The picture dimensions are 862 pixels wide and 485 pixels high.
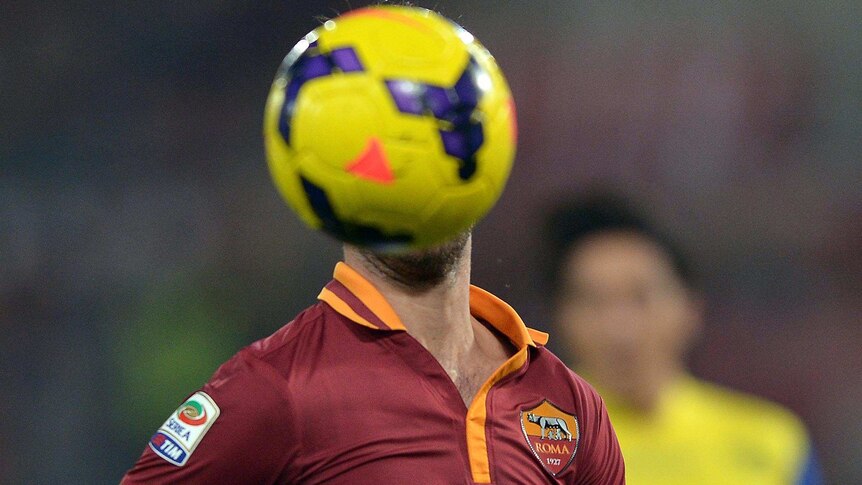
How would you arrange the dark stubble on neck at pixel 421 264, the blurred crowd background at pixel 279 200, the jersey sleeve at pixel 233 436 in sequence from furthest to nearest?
1. the blurred crowd background at pixel 279 200
2. the dark stubble on neck at pixel 421 264
3. the jersey sleeve at pixel 233 436

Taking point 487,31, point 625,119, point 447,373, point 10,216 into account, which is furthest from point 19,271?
point 447,373

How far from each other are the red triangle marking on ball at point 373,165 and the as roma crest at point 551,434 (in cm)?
79

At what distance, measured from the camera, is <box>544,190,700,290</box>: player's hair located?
5098mm

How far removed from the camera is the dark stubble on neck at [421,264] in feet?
7.74

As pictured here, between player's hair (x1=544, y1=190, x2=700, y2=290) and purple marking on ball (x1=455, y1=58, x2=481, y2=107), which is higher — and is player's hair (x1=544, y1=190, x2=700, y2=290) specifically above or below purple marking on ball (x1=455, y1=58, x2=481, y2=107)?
below

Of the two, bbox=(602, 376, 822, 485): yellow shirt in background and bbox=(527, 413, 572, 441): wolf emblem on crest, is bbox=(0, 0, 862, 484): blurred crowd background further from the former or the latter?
bbox=(527, 413, 572, 441): wolf emblem on crest

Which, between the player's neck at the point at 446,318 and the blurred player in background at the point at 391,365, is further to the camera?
the player's neck at the point at 446,318

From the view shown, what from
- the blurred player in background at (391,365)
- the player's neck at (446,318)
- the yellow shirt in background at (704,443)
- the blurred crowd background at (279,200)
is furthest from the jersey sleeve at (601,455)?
the blurred crowd background at (279,200)

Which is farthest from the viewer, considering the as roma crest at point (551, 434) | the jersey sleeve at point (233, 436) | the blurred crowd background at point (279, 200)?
the blurred crowd background at point (279, 200)

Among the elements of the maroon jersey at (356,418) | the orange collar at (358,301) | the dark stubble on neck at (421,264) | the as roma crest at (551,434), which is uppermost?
the dark stubble on neck at (421,264)

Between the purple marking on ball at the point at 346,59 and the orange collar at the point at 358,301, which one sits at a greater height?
the purple marking on ball at the point at 346,59

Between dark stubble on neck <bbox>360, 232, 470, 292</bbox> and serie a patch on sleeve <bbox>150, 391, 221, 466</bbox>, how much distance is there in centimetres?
44

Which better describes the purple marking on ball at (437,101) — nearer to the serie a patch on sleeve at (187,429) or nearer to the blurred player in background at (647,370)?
the serie a patch on sleeve at (187,429)

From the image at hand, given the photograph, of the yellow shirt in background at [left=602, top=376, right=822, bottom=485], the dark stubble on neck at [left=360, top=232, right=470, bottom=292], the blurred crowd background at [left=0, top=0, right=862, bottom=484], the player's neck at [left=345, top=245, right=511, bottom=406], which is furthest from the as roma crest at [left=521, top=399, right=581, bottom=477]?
the blurred crowd background at [left=0, top=0, right=862, bottom=484]
